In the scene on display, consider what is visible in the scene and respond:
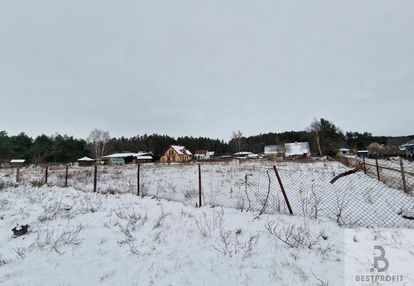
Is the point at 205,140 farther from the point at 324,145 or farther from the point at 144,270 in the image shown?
the point at 144,270

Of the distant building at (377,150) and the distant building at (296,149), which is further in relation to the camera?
the distant building at (296,149)

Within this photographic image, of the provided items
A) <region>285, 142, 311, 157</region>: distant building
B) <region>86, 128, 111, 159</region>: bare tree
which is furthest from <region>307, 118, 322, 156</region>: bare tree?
<region>86, 128, 111, 159</region>: bare tree

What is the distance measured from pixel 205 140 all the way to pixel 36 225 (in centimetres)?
10486

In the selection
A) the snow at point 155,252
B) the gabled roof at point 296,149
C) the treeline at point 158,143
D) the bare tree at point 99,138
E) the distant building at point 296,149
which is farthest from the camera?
the bare tree at point 99,138

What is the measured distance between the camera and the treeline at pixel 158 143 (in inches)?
2106

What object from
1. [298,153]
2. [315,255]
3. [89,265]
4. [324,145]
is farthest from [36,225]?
[298,153]

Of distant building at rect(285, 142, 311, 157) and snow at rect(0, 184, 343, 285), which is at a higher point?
distant building at rect(285, 142, 311, 157)

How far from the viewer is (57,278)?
354 centimetres

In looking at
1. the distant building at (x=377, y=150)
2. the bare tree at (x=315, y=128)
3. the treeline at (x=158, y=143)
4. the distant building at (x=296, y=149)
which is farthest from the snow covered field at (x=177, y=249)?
the distant building at (x=296, y=149)

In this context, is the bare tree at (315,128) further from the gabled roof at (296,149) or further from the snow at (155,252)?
the snow at (155,252)

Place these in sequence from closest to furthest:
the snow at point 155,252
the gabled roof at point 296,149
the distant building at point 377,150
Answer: the snow at point 155,252 → the distant building at point 377,150 → the gabled roof at point 296,149

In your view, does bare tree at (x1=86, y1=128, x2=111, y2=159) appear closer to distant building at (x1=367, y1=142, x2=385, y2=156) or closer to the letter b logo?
distant building at (x1=367, y1=142, x2=385, y2=156)

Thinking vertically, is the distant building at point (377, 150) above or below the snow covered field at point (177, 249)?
above

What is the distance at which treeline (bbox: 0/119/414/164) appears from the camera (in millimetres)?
53487
